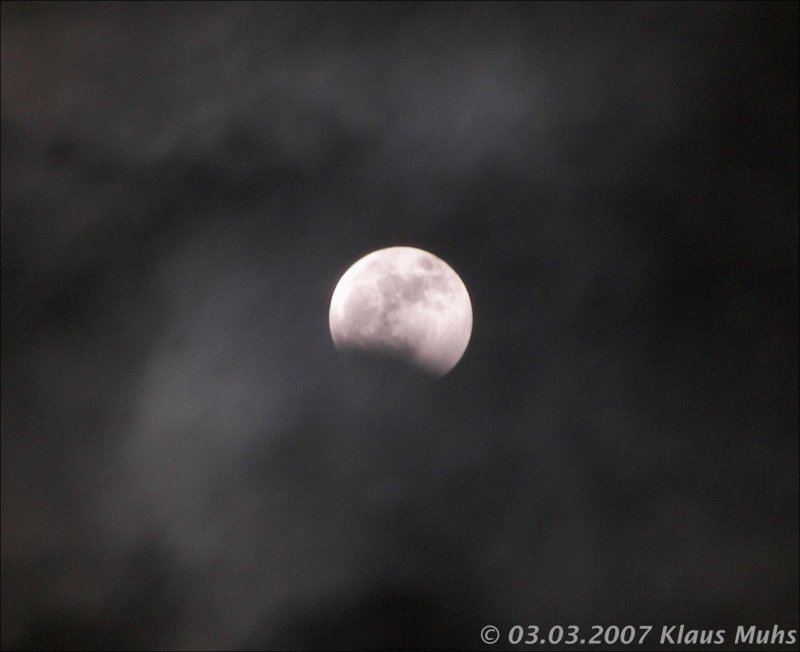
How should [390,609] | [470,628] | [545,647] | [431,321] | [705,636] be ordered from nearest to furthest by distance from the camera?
[705,636] < [431,321] < [470,628] < [390,609] < [545,647]

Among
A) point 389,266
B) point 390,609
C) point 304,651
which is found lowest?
point 304,651

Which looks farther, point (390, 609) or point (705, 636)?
point (390, 609)

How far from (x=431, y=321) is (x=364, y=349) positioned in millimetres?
2380

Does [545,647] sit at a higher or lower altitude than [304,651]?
higher

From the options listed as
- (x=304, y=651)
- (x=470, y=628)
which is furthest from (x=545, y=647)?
(x=304, y=651)

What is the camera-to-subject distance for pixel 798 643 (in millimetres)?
20625

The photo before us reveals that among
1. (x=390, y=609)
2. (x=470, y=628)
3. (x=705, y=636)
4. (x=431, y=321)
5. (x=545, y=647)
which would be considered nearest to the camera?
(x=705, y=636)

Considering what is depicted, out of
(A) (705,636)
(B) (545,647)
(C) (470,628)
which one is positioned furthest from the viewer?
(B) (545,647)

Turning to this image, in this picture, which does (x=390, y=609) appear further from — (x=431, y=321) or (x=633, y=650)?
(x=431, y=321)

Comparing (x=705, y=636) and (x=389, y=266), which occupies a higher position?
(x=389, y=266)

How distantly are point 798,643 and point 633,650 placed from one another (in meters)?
31.3

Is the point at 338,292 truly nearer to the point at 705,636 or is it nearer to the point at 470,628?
the point at 705,636

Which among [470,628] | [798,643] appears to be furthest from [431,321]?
[470,628]

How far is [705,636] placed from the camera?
66.2 feet
